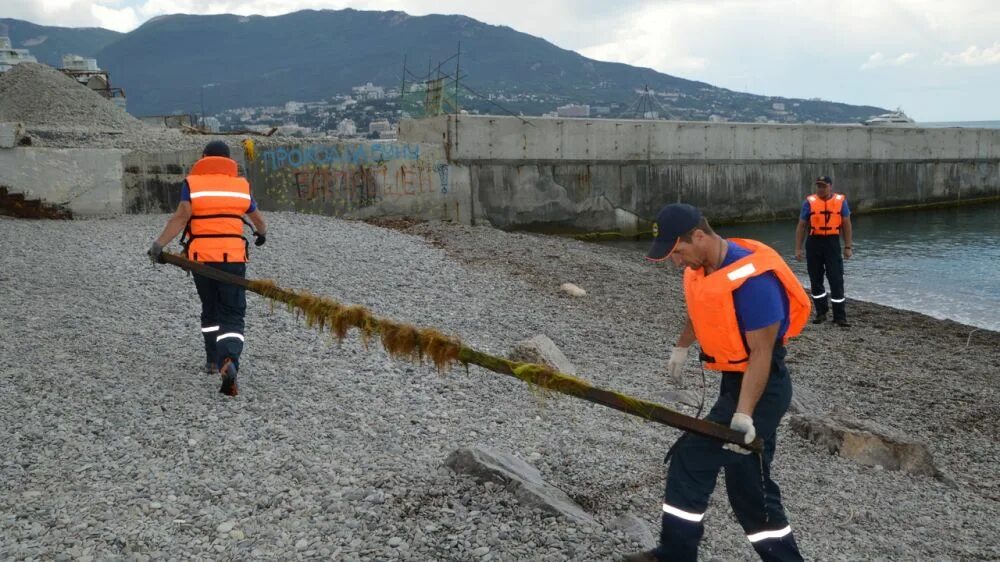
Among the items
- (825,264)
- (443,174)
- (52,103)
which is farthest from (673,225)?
(52,103)

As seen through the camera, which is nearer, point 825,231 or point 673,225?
point 673,225

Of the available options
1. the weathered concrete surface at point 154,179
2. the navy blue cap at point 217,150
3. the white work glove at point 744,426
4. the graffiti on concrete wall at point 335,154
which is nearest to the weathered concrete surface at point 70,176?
the weathered concrete surface at point 154,179

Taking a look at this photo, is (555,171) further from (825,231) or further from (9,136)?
(9,136)

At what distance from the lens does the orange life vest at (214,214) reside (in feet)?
20.3

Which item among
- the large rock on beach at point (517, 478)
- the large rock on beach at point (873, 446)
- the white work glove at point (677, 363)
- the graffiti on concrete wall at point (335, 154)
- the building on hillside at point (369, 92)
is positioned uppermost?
the building on hillside at point (369, 92)

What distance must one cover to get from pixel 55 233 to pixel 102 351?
7607 mm

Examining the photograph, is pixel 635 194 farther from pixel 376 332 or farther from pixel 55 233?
pixel 376 332

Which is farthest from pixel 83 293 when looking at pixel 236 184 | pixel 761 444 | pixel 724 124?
pixel 724 124

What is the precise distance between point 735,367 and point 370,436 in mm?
2789

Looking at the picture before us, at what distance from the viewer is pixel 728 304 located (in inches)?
137

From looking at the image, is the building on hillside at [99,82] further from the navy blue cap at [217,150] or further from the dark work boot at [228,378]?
the dark work boot at [228,378]

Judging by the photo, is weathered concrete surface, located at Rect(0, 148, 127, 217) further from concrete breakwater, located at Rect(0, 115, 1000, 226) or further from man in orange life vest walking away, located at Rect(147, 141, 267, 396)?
man in orange life vest walking away, located at Rect(147, 141, 267, 396)

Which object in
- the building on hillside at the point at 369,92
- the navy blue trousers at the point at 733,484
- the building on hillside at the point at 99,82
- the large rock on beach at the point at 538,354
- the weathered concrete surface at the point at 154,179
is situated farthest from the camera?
the building on hillside at the point at 369,92

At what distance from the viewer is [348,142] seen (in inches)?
781
